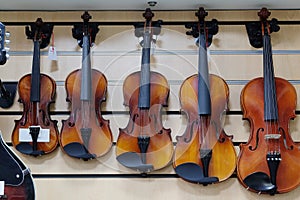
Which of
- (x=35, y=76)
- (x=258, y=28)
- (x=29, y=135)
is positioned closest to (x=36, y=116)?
(x=29, y=135)

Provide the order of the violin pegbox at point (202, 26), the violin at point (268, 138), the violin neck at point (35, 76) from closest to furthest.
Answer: the violin at point (268, 138) → the violin neck at point (35, 76) → the violin pegbox at point (202, 26)

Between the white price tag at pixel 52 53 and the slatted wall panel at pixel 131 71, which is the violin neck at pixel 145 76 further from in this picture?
the white price tag at pixel 52 53

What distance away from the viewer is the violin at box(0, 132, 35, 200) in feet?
6.64

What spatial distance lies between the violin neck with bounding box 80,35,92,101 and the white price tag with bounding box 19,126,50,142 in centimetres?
28

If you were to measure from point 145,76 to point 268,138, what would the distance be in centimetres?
73

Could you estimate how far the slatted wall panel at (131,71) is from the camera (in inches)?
93.2

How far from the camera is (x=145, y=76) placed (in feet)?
7.51

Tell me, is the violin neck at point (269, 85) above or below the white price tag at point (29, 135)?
above

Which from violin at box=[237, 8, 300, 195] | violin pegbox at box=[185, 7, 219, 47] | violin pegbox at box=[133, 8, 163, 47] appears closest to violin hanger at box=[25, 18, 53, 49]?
violin pegbox at box=[133, 8, 163, 47]

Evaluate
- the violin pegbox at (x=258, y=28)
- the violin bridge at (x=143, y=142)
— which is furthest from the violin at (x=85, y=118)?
the violin pegbox at (x=258, y=28)

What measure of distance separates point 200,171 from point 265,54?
2.43ft

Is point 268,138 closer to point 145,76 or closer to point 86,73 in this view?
point 145,76

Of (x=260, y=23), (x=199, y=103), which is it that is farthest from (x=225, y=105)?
(x=260, y=23)

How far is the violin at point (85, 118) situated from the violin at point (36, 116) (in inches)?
3.4
